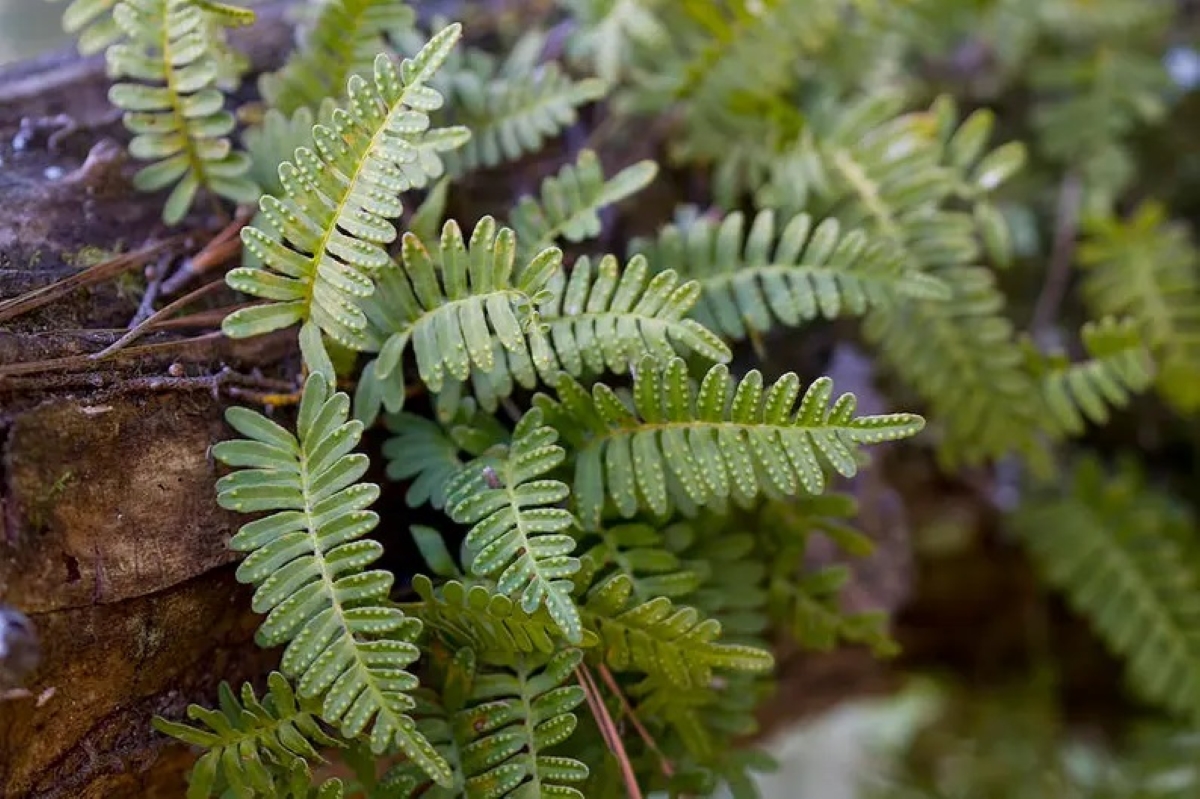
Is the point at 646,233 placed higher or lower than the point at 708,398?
lower

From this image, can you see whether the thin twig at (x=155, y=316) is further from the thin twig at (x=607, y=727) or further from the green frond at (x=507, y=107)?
the thin twig at (x=607, y=727)

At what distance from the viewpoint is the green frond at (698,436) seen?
0.94 m

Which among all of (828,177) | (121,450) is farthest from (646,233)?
(121,450)

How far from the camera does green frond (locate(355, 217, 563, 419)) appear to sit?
37.4 inches

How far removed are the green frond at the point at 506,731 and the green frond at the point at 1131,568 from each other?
41.2 inches

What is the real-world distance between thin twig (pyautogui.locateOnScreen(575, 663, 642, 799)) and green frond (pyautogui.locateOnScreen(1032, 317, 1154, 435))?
0.79 meters

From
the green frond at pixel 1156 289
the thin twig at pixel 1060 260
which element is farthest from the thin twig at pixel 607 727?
the thin twig at pixel 1060 260

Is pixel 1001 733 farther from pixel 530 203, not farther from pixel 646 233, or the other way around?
pixel 530 203

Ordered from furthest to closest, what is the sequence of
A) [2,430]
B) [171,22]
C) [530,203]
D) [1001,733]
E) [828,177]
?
[1001,733] < [828,177] < [530,203] < [171,22] < [2,430]

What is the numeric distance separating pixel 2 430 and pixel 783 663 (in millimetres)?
1297

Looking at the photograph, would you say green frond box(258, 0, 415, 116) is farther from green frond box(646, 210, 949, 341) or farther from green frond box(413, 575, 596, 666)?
green frond box(413, 575, 596, 666)

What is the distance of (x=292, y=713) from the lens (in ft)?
3.05

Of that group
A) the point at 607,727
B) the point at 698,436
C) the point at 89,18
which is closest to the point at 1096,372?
the point at 698,436

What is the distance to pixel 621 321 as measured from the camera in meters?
1.03
